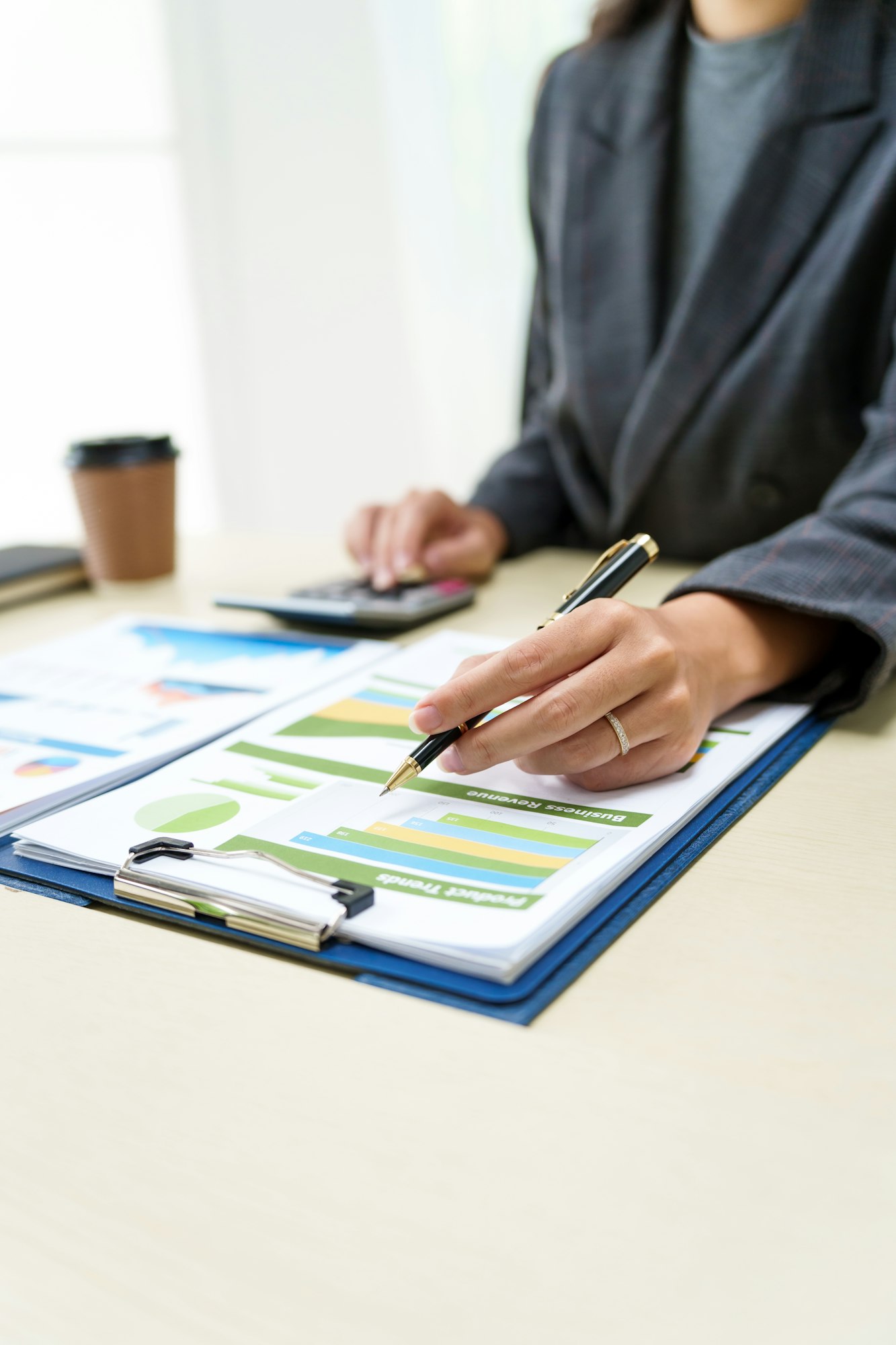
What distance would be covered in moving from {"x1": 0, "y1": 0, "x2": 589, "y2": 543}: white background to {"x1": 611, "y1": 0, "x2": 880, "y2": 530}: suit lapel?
155cm

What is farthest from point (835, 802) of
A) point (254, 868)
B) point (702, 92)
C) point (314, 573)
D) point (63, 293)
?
point (63, 293)

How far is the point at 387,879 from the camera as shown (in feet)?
1.51

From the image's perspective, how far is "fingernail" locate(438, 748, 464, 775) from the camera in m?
0.54

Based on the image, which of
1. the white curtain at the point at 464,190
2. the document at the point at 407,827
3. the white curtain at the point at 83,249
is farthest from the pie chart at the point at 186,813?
the white curtain at the point at 83,249

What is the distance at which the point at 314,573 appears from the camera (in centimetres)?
110

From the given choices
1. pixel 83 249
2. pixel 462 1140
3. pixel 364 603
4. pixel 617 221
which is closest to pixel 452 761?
pixel 462 1140

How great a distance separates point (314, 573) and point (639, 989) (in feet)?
2.50

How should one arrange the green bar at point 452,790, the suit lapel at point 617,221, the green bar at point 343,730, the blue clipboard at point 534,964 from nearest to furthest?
1. the blue clipboard at point 534,964
2. the green bar at point 452,790
3. the green bar at point 343,730
4. the suit lapel at point 617,221

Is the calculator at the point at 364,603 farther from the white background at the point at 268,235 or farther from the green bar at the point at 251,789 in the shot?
the white background at the point at 268,235

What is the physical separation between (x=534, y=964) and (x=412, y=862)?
82 millimetres

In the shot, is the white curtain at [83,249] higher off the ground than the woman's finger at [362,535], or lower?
higher

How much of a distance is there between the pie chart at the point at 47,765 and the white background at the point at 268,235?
2078mm

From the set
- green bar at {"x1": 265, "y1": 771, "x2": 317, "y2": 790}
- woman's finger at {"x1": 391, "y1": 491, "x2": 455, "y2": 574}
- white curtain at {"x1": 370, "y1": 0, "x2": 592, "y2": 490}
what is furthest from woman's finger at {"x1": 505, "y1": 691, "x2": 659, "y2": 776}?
white curtain at {"x1": 370, "y1": 0, "x2": 592, "y2": 490}

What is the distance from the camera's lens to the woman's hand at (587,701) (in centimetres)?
53
